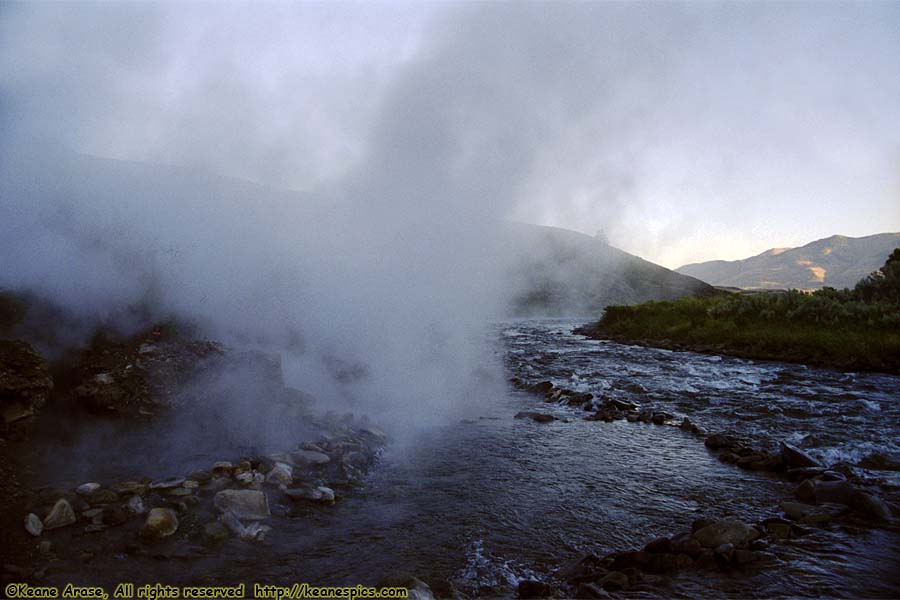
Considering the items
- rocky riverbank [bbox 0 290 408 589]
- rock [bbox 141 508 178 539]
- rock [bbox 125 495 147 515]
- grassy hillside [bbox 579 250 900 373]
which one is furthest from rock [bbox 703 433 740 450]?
grassy hillside [bbox 579 250 900 373]

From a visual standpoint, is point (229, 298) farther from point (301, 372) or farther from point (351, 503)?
point (351, 503)

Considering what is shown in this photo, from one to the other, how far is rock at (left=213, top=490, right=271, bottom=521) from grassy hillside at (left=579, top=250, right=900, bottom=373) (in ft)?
58.8

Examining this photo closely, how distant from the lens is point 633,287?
79188 millimetres

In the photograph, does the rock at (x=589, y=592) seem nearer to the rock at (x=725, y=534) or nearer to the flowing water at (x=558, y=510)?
the flowing water at (x=558, y=510)

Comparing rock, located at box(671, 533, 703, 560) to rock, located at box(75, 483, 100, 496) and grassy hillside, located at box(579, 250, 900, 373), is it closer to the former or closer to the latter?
rock, located at box(75, 483, 100, 496)

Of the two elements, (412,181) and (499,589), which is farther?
(412,181)

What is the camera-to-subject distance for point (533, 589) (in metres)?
3.56

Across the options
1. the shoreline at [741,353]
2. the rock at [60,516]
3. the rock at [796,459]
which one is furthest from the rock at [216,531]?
the shoreline at [741,353]

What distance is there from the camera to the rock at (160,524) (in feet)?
13.1

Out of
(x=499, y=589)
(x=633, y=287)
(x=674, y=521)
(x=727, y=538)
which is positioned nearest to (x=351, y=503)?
(x=499, y=589)

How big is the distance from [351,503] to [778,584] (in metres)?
4.14

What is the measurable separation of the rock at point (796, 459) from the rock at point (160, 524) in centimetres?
765

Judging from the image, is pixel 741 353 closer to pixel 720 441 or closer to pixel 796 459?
pixel 720 441

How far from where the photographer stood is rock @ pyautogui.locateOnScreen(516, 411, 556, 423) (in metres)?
9.30
